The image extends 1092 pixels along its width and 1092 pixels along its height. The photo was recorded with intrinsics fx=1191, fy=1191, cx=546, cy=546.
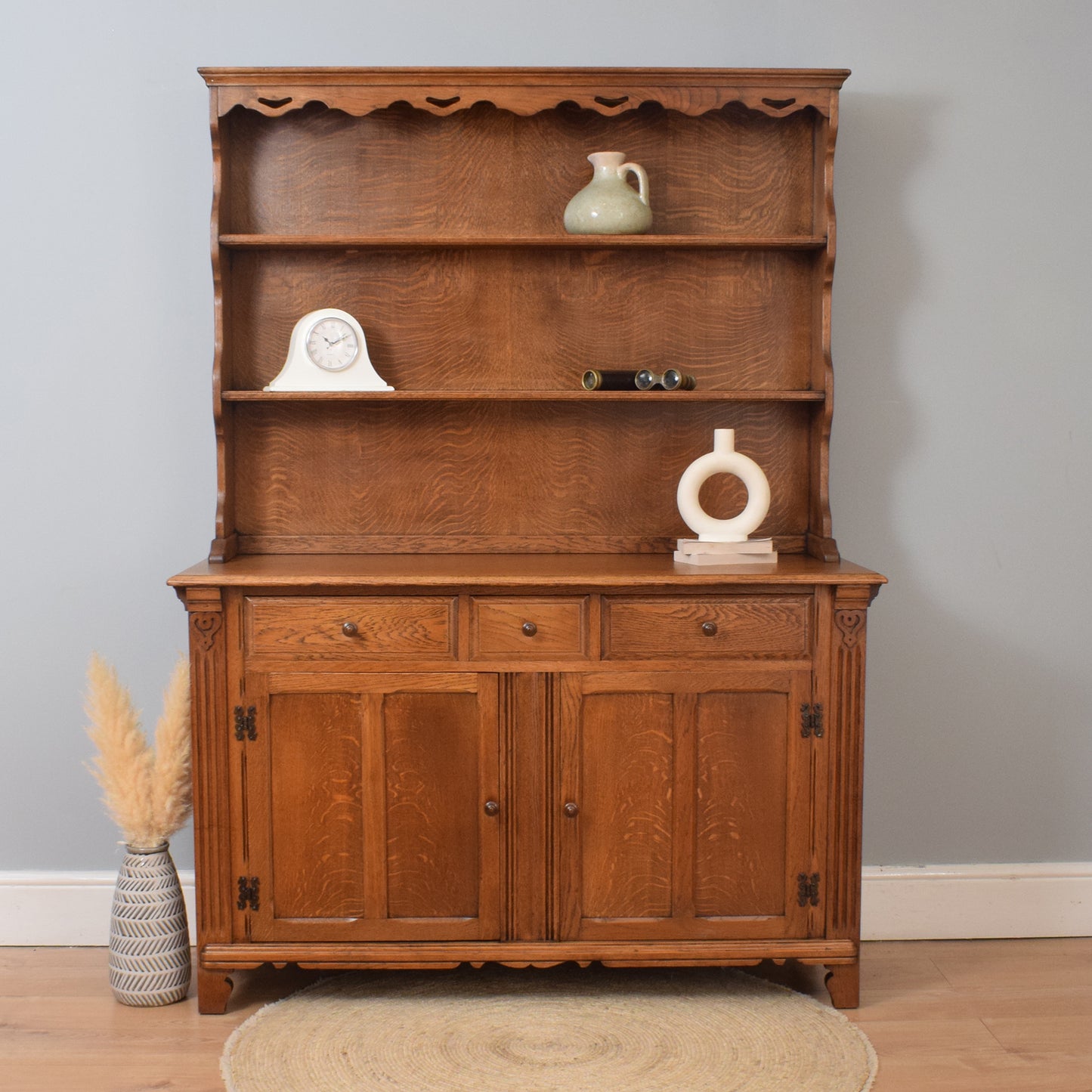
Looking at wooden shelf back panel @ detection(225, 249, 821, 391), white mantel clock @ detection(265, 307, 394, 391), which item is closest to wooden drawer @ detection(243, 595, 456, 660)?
white mantel clock @ detection(265, 307, 394, 391)

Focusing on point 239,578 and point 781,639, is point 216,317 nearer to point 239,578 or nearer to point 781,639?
point 239,578

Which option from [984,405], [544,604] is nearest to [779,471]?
[984,405]

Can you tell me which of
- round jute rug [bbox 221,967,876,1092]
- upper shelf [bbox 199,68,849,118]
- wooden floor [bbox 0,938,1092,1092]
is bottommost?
wooden floor [bbox 0,938,1092,1092]

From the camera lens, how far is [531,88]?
2.79m

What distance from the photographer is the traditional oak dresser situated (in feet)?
8.57

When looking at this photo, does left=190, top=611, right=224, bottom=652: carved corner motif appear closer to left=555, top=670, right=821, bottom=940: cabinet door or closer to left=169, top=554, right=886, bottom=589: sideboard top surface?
left=169, top=554, right=886, bottom=589: sideboard top surface

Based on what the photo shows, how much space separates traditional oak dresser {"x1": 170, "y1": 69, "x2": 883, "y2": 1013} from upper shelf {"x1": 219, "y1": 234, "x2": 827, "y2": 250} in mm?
10

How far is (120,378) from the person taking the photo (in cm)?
303

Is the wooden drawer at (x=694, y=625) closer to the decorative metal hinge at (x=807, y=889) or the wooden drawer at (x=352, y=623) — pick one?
the wooden drawer at (x=352, y=623)

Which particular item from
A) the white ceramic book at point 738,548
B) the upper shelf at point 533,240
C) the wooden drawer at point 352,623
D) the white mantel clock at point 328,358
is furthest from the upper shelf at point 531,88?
the wooden drawer at point 352,623

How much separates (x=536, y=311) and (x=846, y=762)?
133 cm

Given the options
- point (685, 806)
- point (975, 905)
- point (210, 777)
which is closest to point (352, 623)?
point (210, 777)

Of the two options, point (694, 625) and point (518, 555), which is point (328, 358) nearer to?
point (518, 555)

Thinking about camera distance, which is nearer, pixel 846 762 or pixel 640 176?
pixel 846 762
